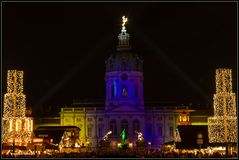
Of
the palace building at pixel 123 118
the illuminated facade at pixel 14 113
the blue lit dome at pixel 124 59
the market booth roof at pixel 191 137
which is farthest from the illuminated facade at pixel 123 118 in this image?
the illuminated facade at pixel 14 113

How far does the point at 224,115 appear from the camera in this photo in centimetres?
5941

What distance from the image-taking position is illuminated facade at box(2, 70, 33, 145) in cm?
5984

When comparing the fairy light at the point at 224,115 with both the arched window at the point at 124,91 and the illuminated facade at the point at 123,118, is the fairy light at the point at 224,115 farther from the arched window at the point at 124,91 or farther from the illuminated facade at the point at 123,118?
the arched window at the point at 124,91

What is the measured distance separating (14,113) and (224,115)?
22.0m

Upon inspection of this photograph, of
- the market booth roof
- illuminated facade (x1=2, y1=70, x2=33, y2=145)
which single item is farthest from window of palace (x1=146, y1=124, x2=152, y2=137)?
illuminated facade (x1=2, y1=70, x2=33, y2=145)

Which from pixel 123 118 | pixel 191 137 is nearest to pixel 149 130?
pixel 123 118

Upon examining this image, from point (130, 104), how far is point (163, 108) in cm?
649

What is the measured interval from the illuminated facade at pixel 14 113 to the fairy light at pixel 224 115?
769 inches

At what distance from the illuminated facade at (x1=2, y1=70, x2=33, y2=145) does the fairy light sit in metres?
19.5

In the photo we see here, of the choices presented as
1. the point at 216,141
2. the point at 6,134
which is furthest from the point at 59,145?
the point at 216,141

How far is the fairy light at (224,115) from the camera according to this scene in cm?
5856

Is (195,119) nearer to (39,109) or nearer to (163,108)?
(163,108)

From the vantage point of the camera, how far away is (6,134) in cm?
6000

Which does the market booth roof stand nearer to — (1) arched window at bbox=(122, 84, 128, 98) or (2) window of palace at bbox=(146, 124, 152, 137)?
(2) window of palace at bbox=(146, 124, 152, 137)
